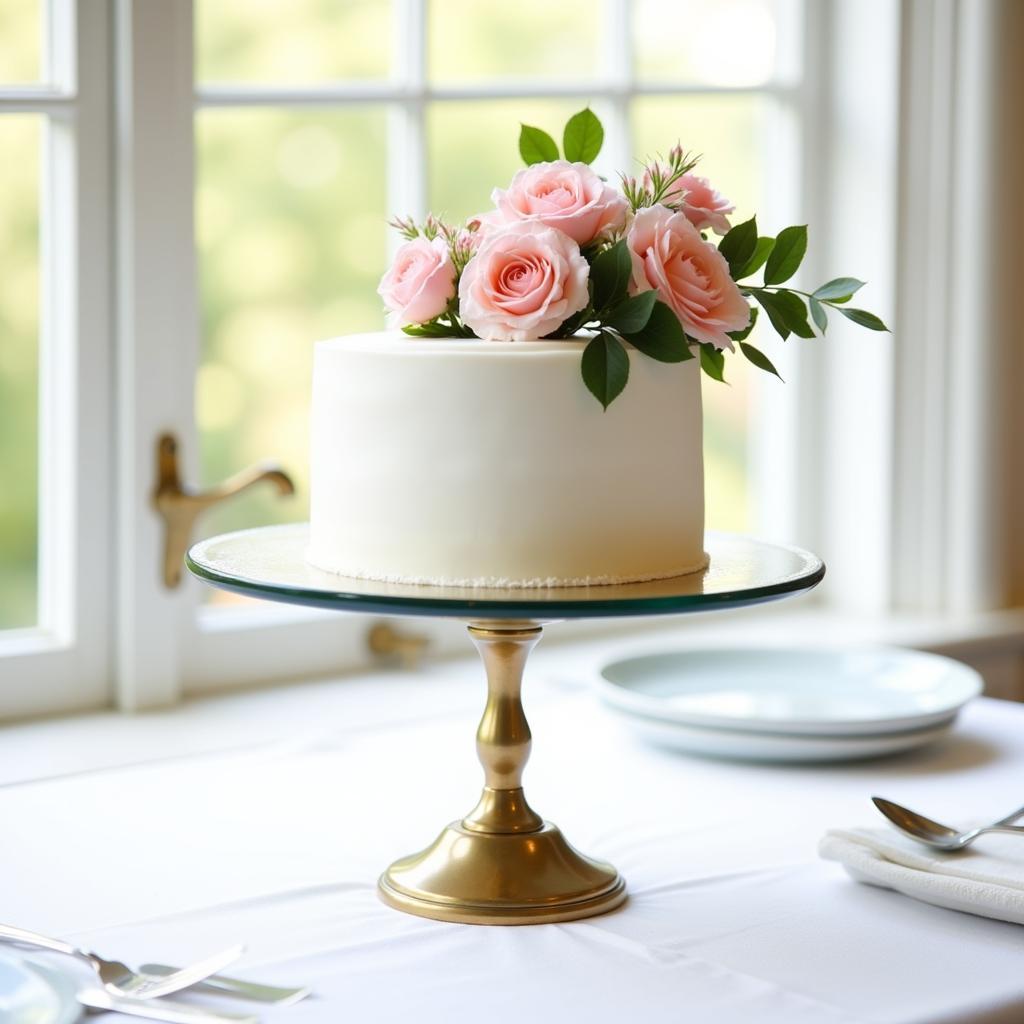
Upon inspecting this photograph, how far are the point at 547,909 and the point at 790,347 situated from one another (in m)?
1.28

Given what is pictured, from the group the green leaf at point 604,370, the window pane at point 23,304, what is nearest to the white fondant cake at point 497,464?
the green leaf at point 604,370

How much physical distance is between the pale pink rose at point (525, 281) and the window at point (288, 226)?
0.66 m

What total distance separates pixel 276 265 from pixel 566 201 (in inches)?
59.2

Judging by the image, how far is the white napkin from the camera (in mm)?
937

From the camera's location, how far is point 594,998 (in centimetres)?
84

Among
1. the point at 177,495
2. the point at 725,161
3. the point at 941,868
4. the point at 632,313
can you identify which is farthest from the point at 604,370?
the point at 725,161

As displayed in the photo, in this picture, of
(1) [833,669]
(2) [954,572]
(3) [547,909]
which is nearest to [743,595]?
(3) [547,909]

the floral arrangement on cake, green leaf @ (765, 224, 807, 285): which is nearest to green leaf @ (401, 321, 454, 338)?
A: the floral arrangement on cake

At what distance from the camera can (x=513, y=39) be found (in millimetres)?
1902

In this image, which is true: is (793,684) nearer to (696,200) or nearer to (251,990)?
(696,200)

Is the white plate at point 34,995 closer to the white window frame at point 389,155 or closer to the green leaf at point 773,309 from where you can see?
the green leaf at point 773,309

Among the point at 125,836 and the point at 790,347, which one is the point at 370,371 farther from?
the point at 790,347

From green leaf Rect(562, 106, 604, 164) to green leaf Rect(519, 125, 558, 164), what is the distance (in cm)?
1

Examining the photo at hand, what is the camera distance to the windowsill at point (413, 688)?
4.56ft
